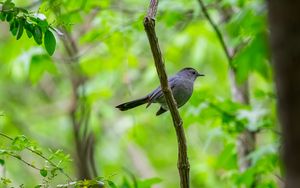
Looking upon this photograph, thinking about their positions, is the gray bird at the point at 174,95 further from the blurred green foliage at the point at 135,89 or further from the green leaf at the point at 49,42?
the green leaf at the point at 49,42

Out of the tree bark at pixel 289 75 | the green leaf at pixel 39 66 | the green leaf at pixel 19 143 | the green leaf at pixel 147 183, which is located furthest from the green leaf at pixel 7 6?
the green leaf at pixel 39 66

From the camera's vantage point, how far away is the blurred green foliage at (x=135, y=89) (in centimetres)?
353

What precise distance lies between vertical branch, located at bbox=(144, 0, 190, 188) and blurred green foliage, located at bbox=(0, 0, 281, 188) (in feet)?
0.88

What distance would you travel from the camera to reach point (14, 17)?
2.57m

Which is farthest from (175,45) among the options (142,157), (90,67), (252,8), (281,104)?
(281,104)

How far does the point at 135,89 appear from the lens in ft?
28.4

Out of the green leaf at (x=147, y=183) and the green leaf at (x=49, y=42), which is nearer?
the green leaf at (x=49, y=42)

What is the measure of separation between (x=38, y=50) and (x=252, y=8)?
2.95m

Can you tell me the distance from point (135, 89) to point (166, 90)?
606cm

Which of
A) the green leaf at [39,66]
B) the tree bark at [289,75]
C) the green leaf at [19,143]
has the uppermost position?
the green leaf at [39,66]

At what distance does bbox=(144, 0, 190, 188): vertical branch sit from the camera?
2295 mm

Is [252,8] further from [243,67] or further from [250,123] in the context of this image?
[250,123]

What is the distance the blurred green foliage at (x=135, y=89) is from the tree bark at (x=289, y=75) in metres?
0.51

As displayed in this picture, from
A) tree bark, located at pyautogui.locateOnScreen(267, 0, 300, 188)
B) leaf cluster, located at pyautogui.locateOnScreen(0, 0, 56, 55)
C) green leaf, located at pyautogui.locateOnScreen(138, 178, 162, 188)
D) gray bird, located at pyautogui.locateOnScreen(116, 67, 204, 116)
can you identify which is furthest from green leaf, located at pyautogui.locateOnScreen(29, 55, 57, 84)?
tree bark, located at pyautogui.locateOnScreen(267, 0, 300, 188)
